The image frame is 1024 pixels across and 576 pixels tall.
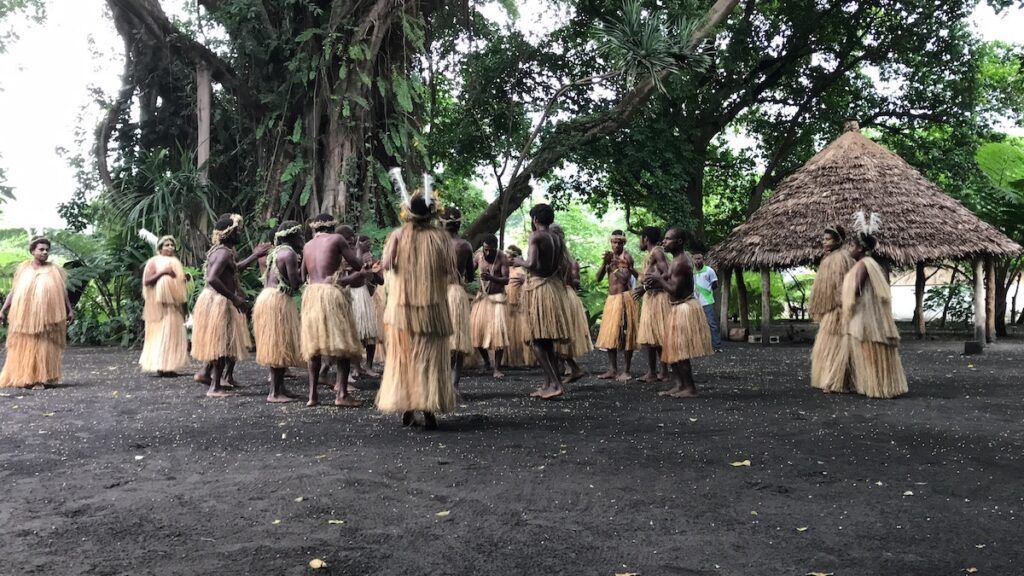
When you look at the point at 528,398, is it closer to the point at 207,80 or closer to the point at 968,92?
the point at 207,80

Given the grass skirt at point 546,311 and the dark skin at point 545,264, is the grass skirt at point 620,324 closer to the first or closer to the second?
the dark skin at point 545,264

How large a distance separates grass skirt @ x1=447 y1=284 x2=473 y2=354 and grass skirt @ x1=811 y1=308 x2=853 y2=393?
3.24m

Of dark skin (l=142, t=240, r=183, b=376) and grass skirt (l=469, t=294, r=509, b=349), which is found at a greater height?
dark skin (l=142, t=240, r=183, b=376)

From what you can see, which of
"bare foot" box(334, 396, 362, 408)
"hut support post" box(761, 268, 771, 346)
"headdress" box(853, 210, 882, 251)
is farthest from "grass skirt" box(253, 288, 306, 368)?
"hut support post" box(761, 268, 771, 346)

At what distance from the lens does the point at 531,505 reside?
155 inches

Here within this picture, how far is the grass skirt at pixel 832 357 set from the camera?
304 inches

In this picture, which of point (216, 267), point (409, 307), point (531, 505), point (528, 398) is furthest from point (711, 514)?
point (216, 267)

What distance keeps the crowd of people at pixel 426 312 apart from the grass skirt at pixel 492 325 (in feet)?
0.04

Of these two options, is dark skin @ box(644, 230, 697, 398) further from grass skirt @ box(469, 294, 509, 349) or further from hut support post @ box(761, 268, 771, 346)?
hut support post @ box(761, 268, 771, 346)

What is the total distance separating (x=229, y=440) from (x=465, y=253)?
251 cm

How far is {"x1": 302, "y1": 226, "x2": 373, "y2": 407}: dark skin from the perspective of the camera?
666 centimetres

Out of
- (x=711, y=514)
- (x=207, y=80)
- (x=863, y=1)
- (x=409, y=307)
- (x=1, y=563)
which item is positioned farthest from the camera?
(x=863, y=1)

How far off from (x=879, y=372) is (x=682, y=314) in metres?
1.81

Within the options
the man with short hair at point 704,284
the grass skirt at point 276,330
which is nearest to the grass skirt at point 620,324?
the grass skirt at point 276,330
